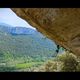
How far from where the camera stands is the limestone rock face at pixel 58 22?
199 inches

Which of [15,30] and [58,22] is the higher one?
[58,22]

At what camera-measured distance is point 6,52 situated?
17.2ft

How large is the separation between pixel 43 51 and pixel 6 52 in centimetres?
71

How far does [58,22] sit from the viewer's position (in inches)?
205

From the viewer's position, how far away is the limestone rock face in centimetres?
505

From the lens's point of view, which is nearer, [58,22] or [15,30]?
[15,30]
